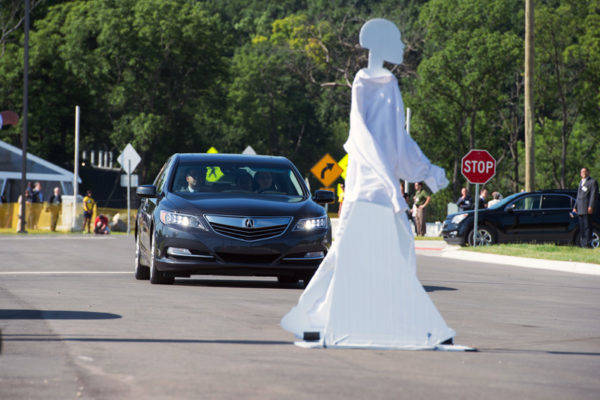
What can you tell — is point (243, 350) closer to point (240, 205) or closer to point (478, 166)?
point (240, 205)

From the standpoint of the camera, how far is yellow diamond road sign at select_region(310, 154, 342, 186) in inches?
1480

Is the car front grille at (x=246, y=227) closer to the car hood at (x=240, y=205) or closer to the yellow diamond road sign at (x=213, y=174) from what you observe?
the car hood at (x=240, y=205)

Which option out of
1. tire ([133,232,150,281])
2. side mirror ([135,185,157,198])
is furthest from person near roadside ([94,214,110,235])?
side mirror ([135,185,157,198])

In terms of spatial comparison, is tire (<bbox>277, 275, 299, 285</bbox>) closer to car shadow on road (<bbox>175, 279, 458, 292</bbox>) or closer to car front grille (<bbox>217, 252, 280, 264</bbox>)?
car shadow on road (<bbox>175, 279, 458, 292</bbox>)

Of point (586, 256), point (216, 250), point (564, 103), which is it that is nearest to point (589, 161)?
point (564, 103)

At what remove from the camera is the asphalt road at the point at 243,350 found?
6.52m

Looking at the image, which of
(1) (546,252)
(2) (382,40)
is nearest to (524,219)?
(1) (546,252)

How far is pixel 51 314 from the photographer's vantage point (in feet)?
33.6

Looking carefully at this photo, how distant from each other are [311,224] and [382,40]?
5343 mm

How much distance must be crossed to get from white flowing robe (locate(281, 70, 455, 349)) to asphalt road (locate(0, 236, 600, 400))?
0.53ft

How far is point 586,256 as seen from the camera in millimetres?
23094

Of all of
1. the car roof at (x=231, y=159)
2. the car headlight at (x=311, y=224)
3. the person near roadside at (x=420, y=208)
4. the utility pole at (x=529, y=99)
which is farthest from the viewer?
the person near roadside at (x=420, y=208)

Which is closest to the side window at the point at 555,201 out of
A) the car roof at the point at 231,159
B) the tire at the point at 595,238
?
the tire at the point at 595,238

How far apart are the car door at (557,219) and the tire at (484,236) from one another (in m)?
1.24
